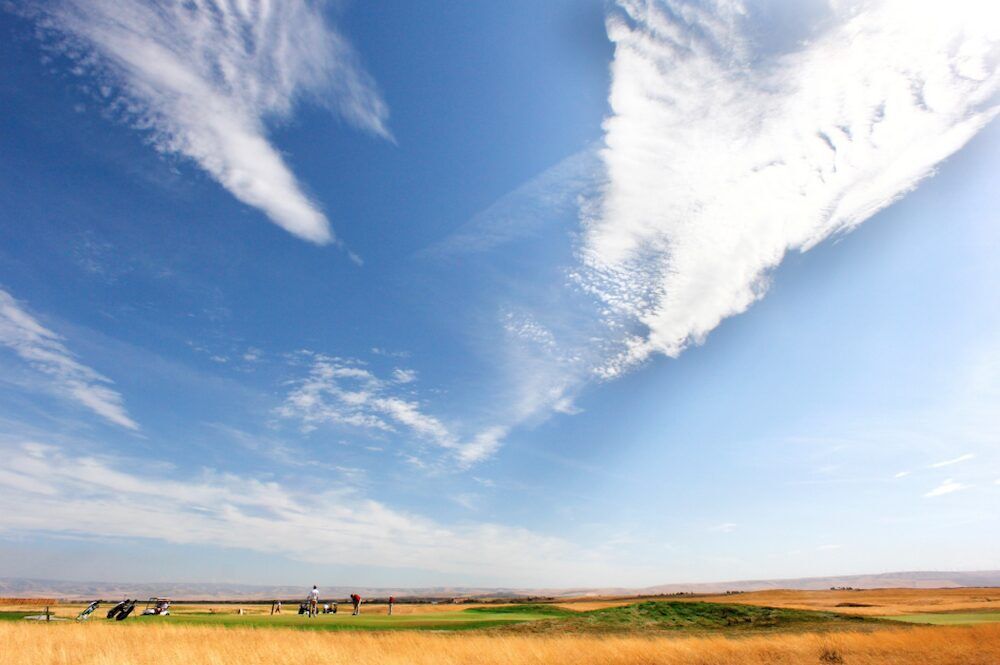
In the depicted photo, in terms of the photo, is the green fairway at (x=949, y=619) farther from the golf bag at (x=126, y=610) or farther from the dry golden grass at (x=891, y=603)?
the golf bag at (x=126, y=610)

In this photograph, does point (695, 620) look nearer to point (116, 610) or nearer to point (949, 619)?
point (949, 619)

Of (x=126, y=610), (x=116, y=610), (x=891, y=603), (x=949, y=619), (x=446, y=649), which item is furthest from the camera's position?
(x=891, y=603)

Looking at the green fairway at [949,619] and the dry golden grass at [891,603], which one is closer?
the green fairway at [949,619]

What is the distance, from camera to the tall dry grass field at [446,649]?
15531mm

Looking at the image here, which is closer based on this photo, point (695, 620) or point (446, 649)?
point (446, 649)

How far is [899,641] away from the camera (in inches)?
795

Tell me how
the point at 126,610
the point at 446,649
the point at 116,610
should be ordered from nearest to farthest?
the point at 446,649 → the point at 126,610 → the point at 116,610

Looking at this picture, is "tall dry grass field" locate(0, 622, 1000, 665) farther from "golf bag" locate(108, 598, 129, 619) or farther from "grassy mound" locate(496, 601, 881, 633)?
"golf bag" locate(108, 598, 129, 619)

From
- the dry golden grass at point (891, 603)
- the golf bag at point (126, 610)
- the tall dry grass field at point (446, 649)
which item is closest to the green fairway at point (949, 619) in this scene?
the dry golden grass at point (891, 603)

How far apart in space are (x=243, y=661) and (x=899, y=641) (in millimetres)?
24022

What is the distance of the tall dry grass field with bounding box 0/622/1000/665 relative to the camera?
51.0 ft

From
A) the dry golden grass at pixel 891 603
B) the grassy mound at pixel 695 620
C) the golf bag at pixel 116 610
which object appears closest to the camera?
the grassy mound at pixel 695 620

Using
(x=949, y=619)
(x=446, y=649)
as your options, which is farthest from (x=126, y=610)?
(x=949, y=619)

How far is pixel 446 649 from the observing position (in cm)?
1814
